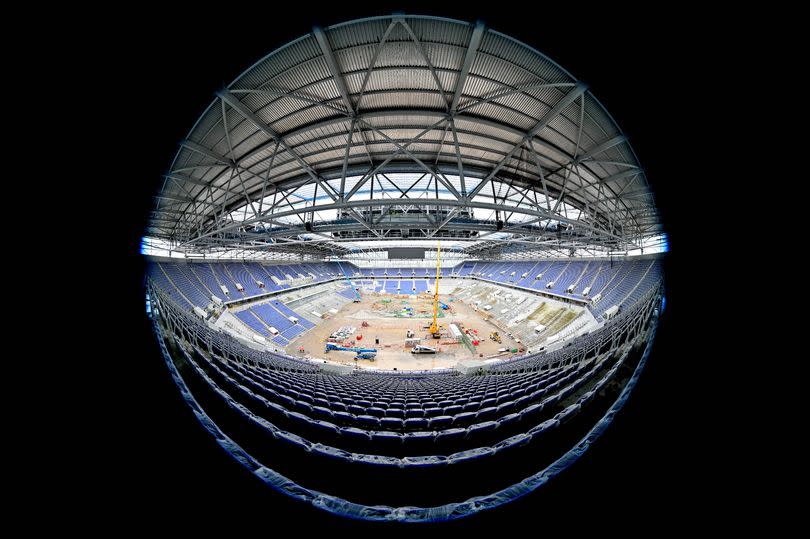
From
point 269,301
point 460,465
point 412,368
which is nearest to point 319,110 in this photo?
point 460,465

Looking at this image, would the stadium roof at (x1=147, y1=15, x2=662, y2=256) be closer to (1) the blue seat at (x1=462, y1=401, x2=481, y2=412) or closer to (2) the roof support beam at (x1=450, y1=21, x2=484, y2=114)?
(2) the roof support beam at (x1=450, y1=21, x2=484, y2=114)

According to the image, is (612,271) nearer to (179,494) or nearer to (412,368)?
(412,368)

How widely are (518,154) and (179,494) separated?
9370 mm

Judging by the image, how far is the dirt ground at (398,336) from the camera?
16.2 metres

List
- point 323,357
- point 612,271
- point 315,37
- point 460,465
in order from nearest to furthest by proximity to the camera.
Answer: point 460,465
point 315,37
point 323,357
point 612,271

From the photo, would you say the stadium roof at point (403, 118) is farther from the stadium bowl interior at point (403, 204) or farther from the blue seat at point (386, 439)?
the blue seat at point (386, 439)

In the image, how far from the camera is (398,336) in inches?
814

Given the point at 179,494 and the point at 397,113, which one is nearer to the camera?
the point at 179,494

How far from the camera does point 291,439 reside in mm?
3303

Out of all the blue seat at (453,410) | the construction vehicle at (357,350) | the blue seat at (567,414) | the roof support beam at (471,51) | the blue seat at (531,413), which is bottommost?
the construction vehicle at (357,350)

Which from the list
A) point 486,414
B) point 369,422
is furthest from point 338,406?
point 486,414

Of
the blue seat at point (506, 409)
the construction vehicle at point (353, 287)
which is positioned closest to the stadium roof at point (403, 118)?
the blue seat at point (506, 409)

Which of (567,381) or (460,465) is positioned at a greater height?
(460,465)

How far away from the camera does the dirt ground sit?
1619 cm
